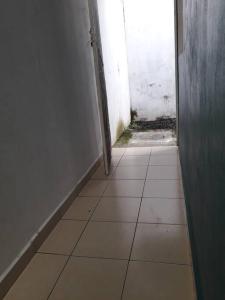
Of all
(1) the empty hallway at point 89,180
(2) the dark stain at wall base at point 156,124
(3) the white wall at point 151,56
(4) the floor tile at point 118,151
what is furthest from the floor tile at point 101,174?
(3) the white wall at point 151,56

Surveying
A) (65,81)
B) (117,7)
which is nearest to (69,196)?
(65,81)

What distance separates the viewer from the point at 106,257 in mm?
1545

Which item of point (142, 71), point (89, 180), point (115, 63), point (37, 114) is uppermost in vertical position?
point (115, 63)

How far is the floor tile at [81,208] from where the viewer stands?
203cm

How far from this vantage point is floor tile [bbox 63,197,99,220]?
203 cm

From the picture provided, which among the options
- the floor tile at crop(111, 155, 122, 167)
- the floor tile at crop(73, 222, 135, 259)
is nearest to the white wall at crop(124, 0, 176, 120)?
the floor tile at crop(111, 155, 122, 167)

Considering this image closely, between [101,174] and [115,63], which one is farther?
[115,63]

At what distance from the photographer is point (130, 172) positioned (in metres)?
2.82

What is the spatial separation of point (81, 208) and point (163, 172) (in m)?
1.02

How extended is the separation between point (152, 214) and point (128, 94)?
3.48 metres

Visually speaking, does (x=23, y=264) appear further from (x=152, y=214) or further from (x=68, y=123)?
(x=68, y=123)

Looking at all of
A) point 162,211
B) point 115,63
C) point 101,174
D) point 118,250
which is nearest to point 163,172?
point 101,174

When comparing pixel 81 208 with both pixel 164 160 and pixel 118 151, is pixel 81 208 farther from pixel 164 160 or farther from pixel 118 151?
pixel 118 151

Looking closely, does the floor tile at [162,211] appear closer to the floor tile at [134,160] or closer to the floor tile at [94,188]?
the floor tile at [94,188]
